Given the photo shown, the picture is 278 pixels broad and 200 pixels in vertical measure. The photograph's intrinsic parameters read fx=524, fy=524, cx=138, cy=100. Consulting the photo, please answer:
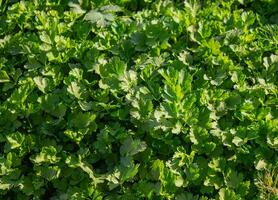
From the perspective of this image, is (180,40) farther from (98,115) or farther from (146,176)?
(146,176)

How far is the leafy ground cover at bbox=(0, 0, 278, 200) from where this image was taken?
8.75 feet

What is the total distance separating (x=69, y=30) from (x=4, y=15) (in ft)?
1.70

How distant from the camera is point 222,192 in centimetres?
257

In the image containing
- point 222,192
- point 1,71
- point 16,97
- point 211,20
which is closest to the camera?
point 222,192

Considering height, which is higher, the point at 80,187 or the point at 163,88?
the point at 163,88

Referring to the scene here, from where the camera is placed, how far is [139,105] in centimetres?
279

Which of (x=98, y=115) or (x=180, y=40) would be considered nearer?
(x=98, y=115)

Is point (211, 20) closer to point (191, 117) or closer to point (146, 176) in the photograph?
point (191, 117)

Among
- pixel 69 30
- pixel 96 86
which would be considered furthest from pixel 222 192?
pixel 69 30

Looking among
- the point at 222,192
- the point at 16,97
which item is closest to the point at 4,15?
the point at 16,97

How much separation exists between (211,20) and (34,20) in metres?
1.14

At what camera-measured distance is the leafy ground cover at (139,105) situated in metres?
2.67

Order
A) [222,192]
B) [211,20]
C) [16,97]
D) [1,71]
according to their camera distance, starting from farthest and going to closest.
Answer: [211,20] → [1,71] → [16,97] → [222,192]

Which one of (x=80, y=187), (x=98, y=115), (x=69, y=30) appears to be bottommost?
(x=80, y=187)
